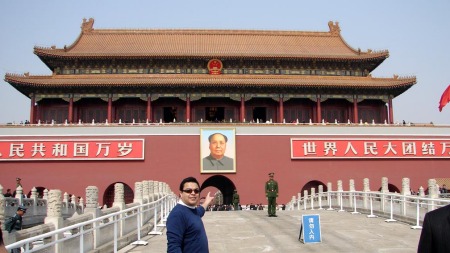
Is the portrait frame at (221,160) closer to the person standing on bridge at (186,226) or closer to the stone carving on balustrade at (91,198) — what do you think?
the stone carving on balustrade at (91,198)

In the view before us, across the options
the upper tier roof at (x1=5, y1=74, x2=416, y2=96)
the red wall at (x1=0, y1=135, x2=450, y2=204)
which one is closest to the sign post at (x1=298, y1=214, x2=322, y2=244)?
the red wall at (x1=0, y1=135, x2=450, y2=204)

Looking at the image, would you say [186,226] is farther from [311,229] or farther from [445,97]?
[311,229]

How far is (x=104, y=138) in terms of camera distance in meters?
32.2

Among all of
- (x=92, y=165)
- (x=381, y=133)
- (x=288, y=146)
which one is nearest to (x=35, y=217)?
(x=92, y=165)

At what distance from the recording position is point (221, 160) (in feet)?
105

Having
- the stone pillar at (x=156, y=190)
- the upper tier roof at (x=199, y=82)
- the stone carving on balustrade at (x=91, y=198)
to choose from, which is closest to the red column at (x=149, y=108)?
the upper tier roof at (x=199, y=82)

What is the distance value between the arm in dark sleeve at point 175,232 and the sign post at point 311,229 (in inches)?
294

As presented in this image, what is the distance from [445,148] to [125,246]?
2764 centimetres

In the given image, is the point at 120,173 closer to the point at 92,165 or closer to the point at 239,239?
the point at 92,165

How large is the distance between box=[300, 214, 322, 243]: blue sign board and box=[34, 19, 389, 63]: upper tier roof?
25500mm

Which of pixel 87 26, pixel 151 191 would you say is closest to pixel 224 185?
pixel 87 26

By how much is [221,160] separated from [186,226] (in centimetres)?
2720

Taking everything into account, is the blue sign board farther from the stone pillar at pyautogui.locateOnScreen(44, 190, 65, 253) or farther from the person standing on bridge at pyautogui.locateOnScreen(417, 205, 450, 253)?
the person standing on bridge at pyautogui.locateOnScreen(417, 205, 450, 253)

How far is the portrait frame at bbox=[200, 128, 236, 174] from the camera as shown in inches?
1254
